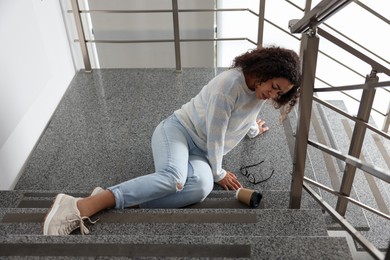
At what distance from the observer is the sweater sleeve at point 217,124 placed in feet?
5.05

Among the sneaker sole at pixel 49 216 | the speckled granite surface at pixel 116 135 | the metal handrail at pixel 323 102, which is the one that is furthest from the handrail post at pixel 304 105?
the sneaker sole at pixel 49 216

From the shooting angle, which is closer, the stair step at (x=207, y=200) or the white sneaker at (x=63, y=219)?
the white sneaker at (x=63, y=219)

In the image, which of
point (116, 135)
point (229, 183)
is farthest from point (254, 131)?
point (116, 135)

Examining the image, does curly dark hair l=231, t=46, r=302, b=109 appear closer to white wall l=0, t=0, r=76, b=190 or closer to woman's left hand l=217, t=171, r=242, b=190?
woman's left hand l=217, t=171, r=242, b=190

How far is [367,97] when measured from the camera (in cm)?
116

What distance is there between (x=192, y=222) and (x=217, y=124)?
44 centimetres

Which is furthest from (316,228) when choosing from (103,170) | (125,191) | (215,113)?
(103,170)

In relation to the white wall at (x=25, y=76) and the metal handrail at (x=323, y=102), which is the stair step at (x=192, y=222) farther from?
the white wall at (x=25, y=76)

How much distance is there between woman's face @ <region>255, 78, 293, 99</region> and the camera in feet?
4.84

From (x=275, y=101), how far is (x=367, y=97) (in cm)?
50

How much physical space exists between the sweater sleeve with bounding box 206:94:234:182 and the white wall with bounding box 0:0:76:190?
0.97m

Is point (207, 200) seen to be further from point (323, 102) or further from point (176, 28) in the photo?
point (176, 28)

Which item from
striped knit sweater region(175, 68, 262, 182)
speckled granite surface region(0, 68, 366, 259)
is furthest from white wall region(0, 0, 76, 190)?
striped knit sweater region(175, 68, 262, 182)

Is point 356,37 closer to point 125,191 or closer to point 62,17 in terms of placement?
point 62,17
